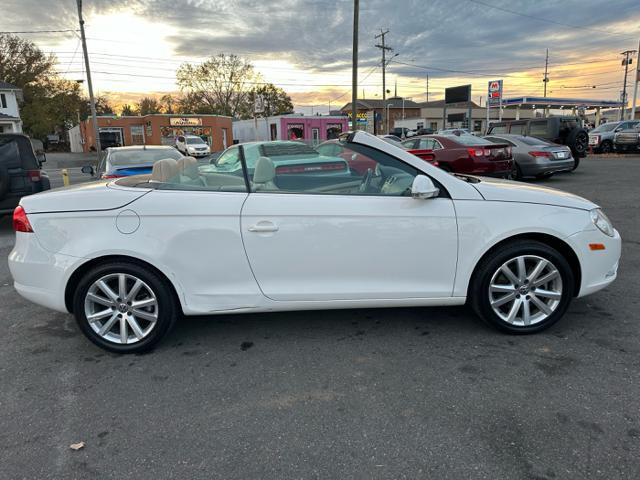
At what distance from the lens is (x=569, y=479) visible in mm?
2070

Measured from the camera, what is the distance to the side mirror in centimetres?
318

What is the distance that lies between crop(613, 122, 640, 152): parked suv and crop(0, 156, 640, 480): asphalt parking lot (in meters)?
20.6

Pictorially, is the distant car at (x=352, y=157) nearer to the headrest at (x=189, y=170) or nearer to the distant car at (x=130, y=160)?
the headrest at (x=189, y=170)

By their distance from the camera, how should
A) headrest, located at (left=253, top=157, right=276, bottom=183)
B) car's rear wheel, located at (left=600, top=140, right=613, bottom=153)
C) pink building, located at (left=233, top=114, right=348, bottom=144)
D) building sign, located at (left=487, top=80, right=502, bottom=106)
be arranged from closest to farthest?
headrest, located at (left=253, top=157, right=276, bottom=183) → car's rear wheel, located at (left=600, top=140, right=613, bottom=153) → building sign, located at (left=487, top=80, right=502, bottom=106) → pink building, located at (left=233, top=114, right=348, bottom=144)

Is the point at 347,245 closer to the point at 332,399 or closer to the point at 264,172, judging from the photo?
the point at 264,172

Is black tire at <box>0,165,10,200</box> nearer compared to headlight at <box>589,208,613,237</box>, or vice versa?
headlight at <box>589,208,613,237</box>

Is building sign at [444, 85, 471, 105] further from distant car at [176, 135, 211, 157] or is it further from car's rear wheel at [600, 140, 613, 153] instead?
car's rear wheel at [600, 140, 613, 153]

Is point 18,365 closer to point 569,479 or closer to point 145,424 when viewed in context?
point 145,424

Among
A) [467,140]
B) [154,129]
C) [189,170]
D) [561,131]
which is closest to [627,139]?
[561,131]

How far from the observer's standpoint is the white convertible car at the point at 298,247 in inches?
126

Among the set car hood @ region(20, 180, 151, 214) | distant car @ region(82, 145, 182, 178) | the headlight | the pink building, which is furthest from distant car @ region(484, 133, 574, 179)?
the pink building

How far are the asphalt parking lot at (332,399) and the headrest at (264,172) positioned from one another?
1227 millimetres

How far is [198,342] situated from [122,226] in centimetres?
105

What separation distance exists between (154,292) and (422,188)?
2009 mm
